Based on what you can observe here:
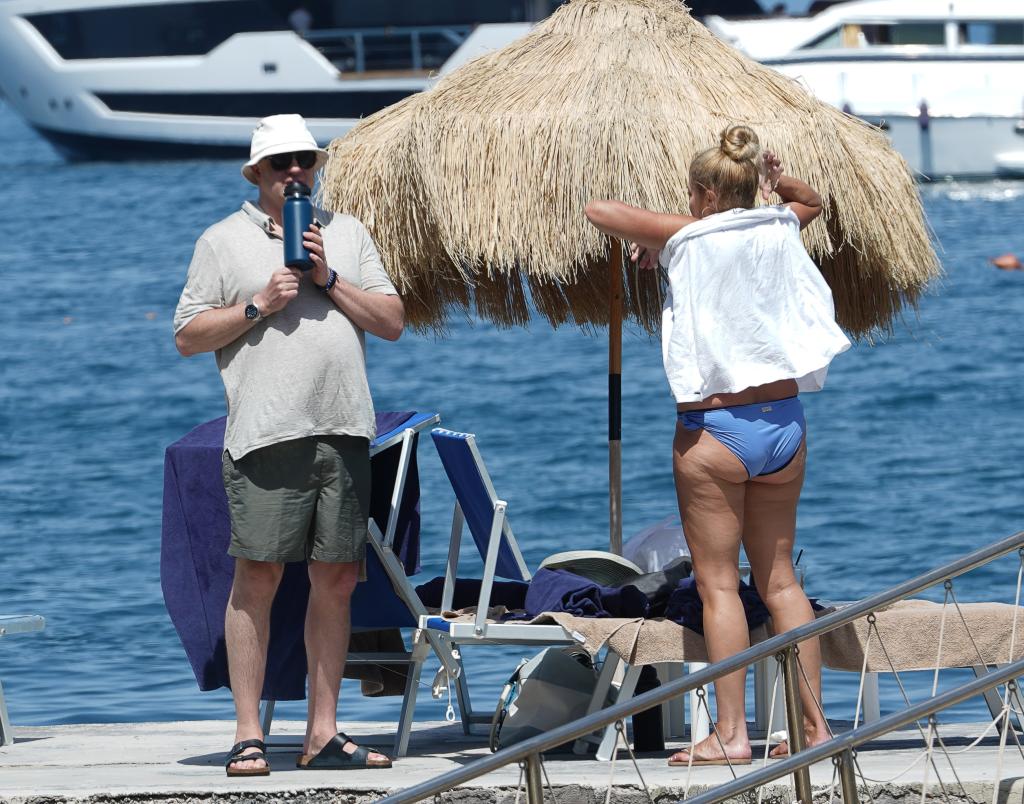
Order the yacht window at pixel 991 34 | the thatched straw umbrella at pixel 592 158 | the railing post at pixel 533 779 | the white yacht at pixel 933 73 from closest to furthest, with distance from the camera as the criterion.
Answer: the railing post at pixel 533 779 → the thatched straw umbrella at pixel 592 158 → the white yacht at pixel 933 73 → the yacht window at pixel 991 34

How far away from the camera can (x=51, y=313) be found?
78.1 feet

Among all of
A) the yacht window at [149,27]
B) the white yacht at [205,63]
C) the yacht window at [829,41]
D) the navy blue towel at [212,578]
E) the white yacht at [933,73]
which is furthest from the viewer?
the yacht window at [149,27]

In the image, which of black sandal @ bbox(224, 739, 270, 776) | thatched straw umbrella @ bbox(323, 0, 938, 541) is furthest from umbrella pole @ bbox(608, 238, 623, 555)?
black sandal @ bbox(224, 739, 270, 776)

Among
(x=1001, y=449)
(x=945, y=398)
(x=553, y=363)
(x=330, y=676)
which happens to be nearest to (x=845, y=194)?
(x=330, y=676)

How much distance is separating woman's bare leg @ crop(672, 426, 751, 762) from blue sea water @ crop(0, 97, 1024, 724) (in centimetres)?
141

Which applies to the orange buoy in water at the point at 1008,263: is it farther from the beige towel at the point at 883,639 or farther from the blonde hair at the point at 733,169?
the blonde hair at the point at 733,169

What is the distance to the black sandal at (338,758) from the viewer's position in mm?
4238

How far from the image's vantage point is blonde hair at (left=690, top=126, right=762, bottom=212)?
4023mm

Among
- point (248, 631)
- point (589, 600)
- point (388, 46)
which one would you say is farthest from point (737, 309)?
point (388, 46)

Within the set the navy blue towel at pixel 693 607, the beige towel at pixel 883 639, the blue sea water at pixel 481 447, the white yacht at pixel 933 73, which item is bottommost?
the blue sea water at pixel 481 447

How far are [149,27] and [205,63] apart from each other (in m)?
3.24

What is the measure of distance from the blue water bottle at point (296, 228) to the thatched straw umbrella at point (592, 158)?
809 millimetres

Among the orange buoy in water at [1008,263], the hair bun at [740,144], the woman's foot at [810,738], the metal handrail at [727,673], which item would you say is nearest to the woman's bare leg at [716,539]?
the woman's foot at [810,738]

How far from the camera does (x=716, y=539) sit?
161 inches
